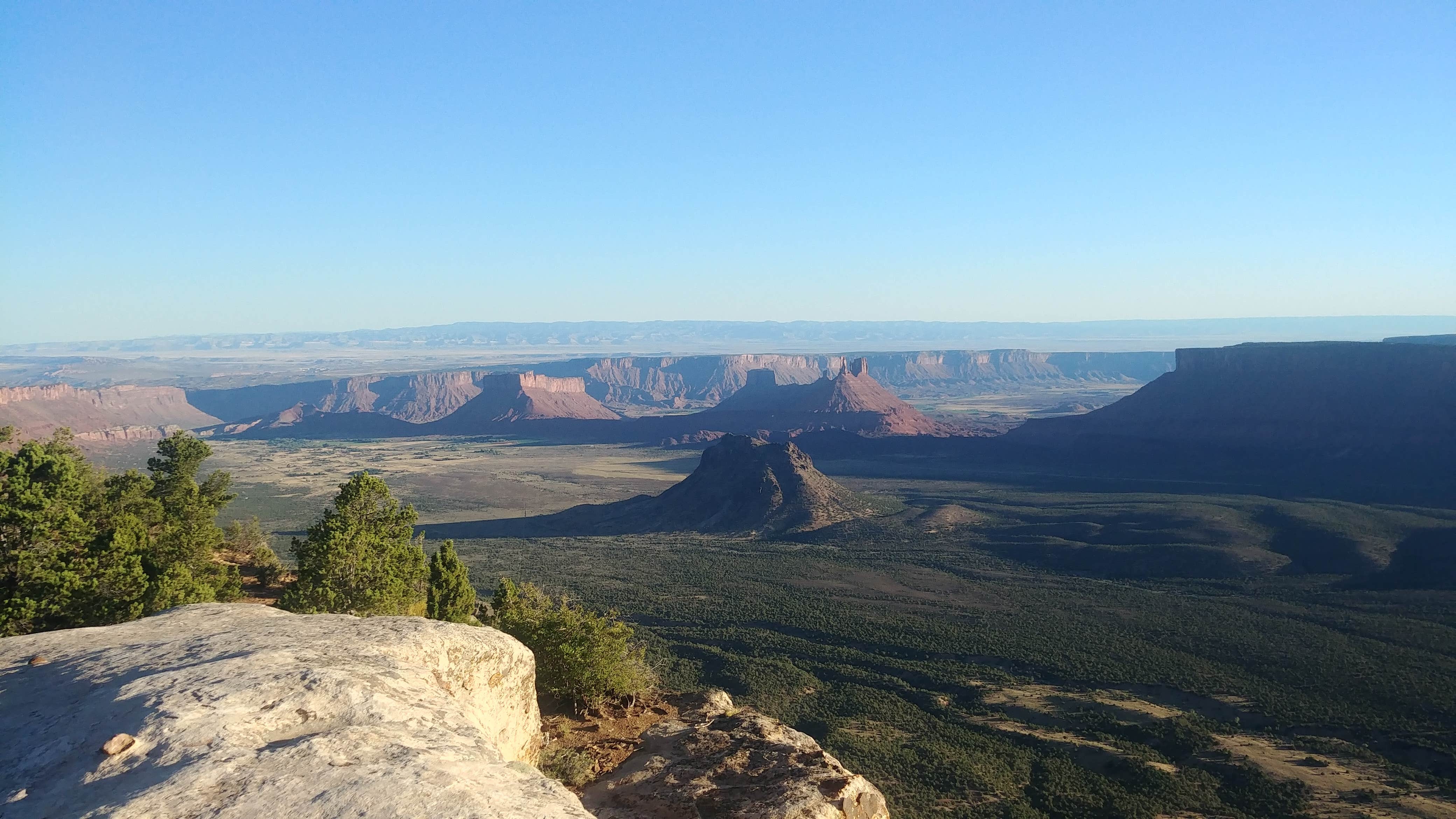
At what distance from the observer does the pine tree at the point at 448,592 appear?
90.7ft

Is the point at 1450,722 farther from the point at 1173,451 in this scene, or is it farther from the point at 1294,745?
the point at 1173,451

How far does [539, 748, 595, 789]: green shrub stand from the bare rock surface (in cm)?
38

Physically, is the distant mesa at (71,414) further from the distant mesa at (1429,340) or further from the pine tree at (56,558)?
the distant mesa at (1429,340)

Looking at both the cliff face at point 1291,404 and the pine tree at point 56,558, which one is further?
the cliff face at point 1291,404

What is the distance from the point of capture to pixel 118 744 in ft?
34.6

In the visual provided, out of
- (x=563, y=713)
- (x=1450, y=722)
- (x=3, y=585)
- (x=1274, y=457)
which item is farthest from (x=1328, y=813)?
(x=1274, y=457)

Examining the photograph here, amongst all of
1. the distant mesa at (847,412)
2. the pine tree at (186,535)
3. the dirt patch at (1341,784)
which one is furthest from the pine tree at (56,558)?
the distant mesa at (847,412)

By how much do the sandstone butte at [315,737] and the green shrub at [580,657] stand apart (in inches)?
232

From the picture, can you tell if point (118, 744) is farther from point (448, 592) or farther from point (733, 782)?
point (448, 592)

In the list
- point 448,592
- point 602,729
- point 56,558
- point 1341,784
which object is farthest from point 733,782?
point 1341,784

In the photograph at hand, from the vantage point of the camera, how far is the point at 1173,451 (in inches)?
4574

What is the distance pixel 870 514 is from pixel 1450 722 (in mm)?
58567

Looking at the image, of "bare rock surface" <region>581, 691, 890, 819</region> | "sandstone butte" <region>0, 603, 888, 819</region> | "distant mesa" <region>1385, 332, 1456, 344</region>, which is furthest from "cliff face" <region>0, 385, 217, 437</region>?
"distant mesa" <region>1385, 332, 1456, 344</region>

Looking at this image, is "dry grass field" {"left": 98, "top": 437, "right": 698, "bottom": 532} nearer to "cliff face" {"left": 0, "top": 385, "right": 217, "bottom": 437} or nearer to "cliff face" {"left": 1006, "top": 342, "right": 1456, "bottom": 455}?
"cliff face" {"left": 0, "top": 385, "right": 217, "bottom": 437}
